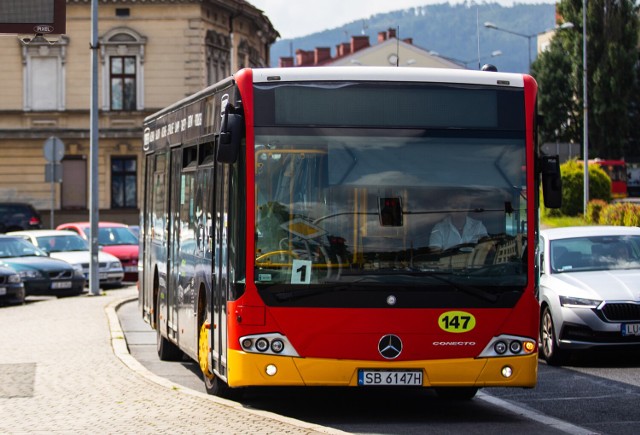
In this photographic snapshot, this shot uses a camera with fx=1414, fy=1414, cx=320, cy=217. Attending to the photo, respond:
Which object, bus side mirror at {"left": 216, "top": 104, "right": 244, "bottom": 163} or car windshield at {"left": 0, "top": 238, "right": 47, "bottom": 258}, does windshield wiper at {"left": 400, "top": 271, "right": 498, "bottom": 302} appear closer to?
bus side mirror at {"left": 216, "top": 104, "right": 244, "bottom": 163}

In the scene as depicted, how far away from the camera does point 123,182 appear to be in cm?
5931

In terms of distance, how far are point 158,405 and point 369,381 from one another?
1.80 meters

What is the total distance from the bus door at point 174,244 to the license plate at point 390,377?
4202 mm

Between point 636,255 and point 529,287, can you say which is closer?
point 529,287

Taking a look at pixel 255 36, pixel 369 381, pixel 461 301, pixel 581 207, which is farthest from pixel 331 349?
pixel 255 36

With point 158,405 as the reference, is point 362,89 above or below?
above

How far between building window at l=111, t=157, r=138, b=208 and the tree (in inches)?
1261

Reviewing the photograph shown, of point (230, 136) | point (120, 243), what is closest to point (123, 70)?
point (120, 243)

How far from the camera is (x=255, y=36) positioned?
222 feet

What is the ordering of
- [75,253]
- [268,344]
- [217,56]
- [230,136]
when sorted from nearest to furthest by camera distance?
[230,136] → [268,344] → [75,253] → [217,56]

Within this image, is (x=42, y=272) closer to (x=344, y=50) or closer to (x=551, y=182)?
(x=551, y=182)

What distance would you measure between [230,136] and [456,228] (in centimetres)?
191

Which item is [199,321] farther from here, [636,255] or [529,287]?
[636,255]

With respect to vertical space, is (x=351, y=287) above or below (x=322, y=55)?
below
